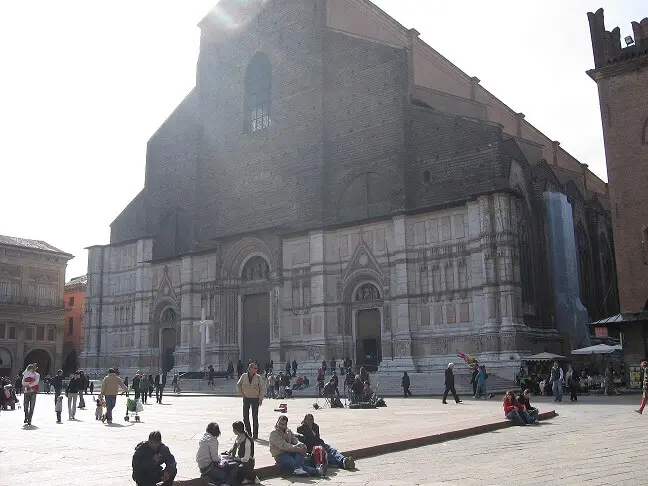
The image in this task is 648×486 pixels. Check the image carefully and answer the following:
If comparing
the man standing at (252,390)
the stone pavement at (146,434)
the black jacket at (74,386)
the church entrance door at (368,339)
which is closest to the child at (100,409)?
the stone pavement at (146,434)

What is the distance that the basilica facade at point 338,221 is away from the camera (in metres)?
32.2

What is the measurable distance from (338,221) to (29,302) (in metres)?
31.9

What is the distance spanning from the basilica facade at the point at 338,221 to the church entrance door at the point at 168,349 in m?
0.20

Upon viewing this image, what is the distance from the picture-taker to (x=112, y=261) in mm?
47906

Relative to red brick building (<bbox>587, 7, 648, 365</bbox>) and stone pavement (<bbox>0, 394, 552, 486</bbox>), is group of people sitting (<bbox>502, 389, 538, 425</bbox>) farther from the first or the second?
red brick building (<bbox>587, 7, 648, 365</bbox>)

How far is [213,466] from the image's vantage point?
345 inches

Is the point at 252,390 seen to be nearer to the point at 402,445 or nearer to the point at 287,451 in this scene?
the point at 402,445

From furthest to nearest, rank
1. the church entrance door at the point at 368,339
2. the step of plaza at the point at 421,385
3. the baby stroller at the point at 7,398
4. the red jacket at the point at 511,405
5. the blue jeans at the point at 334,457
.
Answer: the church entrance door at the point at 368,339
the step of plaza at the point at 421,385
the baby stroller at the point at 7,398
the red jacket at the point at 511,405
the blue jeans at the point at 334,457

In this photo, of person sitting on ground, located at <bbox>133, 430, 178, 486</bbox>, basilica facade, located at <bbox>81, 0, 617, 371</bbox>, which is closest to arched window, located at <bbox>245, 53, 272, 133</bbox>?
basilica facade, located at <bbox>81, 0, 617, 371</bbox>

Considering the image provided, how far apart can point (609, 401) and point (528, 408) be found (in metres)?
7.00

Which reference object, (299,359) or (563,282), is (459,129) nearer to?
(563,282)

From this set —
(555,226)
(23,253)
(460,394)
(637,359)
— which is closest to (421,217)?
(555,226)

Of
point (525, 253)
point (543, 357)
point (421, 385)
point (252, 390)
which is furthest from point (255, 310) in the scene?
point (252, 390)

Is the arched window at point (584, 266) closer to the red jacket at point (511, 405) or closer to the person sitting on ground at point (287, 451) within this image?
the red jacket at point (511, 405)
